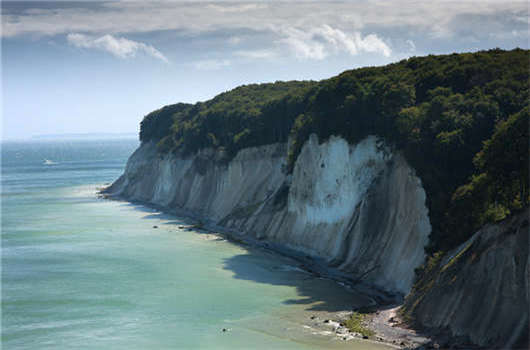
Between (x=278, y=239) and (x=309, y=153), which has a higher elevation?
(x=309, y=153)

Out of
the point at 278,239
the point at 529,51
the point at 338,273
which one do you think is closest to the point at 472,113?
the point at 529,51

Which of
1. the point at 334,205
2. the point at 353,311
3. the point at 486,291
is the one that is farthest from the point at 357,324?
the point at 334,205

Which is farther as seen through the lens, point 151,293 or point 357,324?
point 151,293

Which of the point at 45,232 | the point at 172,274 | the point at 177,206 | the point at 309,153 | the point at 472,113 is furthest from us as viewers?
the point at 177,206

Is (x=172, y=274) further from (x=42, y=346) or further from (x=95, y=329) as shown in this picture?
(x=42, y=346)

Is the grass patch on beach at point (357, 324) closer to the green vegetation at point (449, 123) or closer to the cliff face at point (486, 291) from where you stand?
the cliff face at point (486, 291)

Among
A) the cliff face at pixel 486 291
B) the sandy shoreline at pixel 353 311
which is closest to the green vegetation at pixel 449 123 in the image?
the cliff face at pixel 486 291

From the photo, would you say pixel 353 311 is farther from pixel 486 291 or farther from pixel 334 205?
pixel 334 205
